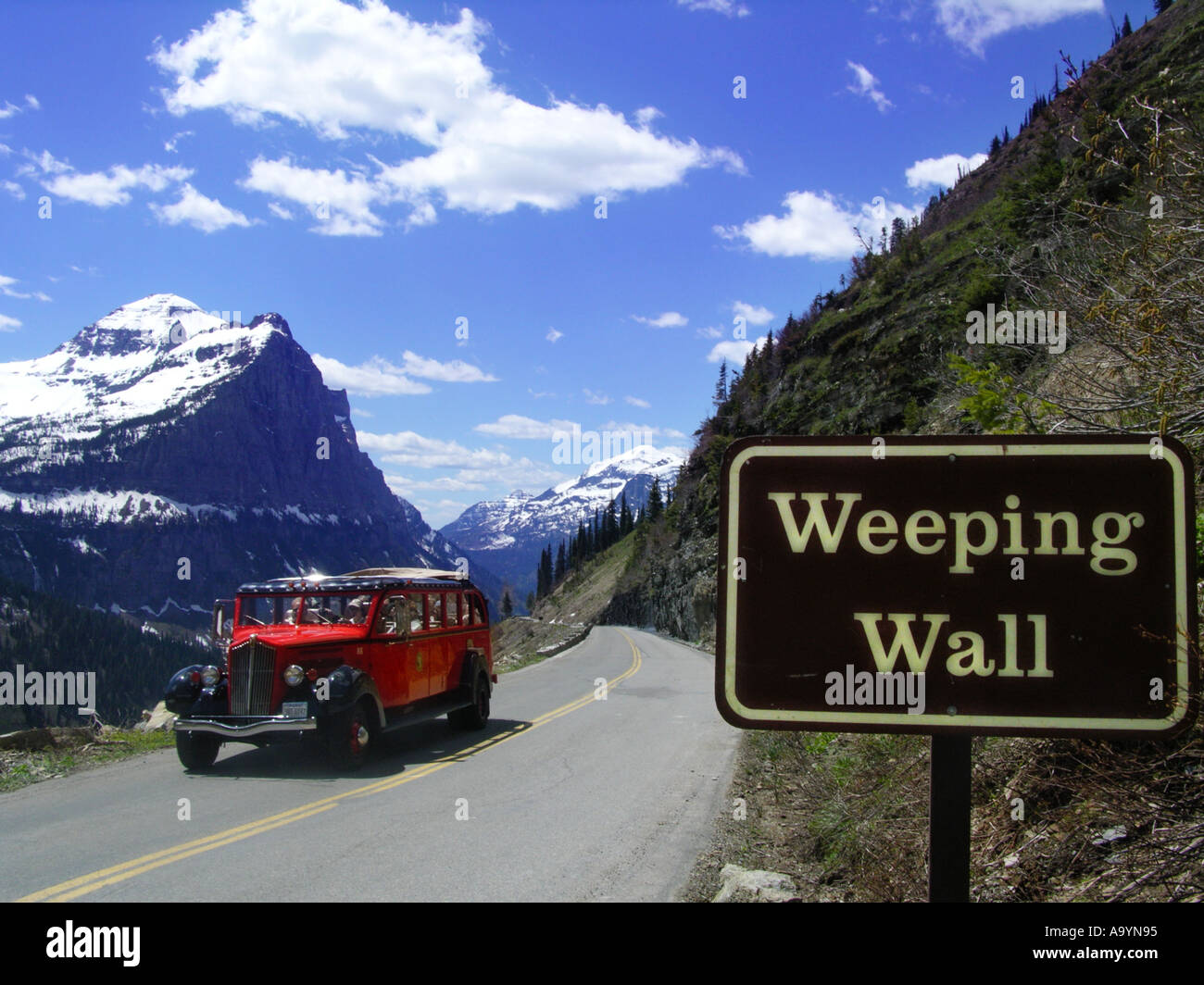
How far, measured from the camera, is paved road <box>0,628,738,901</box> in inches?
222

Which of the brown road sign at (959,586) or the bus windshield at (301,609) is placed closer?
the brown road sign at (959,586)

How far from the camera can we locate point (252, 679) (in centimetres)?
984

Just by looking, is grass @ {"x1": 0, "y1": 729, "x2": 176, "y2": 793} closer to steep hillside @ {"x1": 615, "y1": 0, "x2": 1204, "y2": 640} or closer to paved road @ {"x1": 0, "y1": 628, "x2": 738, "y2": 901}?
paved road @ {"x1": 0, "y1": 628, "x2": 738, "y2": 901}

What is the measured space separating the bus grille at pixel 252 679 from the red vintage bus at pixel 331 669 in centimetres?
1

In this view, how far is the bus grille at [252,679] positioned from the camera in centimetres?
977

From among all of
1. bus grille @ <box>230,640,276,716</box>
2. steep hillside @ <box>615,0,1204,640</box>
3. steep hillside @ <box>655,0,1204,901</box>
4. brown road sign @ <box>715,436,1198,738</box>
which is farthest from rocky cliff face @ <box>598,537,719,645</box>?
brown road sign @ <box>715,436,1198,738</box>

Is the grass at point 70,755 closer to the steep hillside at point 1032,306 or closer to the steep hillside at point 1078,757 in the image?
the steep hillside at point 1078,757

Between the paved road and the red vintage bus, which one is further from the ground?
the red vintage bus

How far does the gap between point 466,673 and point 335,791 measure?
437cm

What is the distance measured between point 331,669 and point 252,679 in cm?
93

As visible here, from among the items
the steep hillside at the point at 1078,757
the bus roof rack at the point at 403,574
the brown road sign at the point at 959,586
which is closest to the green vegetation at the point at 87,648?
the bus roof rack at the point at 403,574

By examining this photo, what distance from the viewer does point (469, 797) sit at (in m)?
8.41

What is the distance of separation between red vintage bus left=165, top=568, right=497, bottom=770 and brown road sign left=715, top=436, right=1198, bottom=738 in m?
8.42

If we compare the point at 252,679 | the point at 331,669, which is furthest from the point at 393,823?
the point at 252,679
